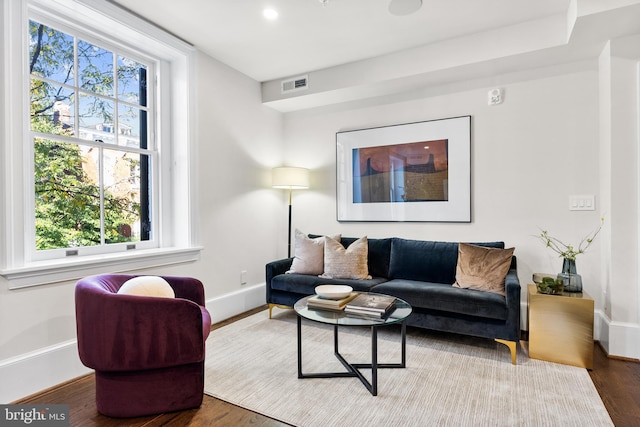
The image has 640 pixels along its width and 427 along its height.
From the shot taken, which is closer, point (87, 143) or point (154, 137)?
point (87, 143)

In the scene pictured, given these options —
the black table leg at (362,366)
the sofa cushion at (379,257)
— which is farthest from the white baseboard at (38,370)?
the sofa cushion at (379,257)

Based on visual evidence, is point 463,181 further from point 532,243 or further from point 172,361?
point 172,361

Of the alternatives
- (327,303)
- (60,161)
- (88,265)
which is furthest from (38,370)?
(327,303)

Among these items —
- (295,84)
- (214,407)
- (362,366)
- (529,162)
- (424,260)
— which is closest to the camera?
(214,407)

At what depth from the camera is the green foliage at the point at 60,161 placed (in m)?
2.32

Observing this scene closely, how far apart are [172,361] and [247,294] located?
2003 millimetres

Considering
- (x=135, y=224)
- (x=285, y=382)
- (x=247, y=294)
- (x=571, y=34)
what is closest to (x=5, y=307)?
(x=135, y=224)

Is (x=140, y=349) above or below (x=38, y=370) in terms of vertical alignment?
above

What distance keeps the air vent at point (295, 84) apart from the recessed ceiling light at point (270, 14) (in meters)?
1.05

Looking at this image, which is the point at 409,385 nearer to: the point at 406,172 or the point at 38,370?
the point at 406,172

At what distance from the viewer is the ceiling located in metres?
2.57

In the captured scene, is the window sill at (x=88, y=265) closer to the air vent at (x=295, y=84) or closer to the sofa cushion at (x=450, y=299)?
the sofa cushion at (x=450, y=299)

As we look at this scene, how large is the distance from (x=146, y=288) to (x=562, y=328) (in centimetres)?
280

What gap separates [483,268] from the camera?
2.82 metres
